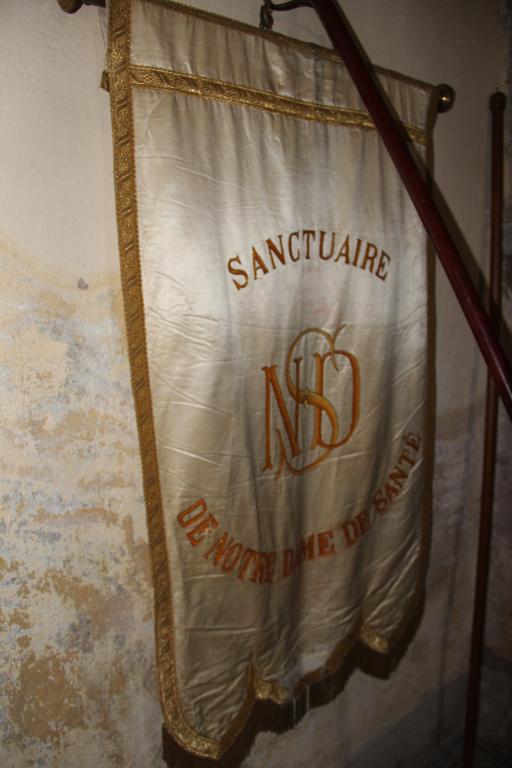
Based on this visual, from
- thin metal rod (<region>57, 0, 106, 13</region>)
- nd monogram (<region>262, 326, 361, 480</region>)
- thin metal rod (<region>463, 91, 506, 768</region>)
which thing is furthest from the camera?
thin metal rod (<region>463, 91, 506, 768</region>)

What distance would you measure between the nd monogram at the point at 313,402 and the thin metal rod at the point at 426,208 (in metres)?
0.31

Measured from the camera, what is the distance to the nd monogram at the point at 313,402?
125 cm

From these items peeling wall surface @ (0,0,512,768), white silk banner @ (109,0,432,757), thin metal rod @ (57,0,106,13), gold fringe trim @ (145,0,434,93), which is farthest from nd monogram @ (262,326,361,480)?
thin metal rod @ (57,0,106,13)

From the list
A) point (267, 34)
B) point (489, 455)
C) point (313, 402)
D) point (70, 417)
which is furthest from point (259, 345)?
point (489, 455)

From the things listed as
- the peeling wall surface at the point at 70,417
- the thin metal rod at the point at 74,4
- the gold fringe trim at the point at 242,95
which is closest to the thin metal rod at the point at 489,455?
the peeling wall surface at the point at 70,417

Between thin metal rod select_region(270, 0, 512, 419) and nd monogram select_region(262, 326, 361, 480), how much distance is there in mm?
315

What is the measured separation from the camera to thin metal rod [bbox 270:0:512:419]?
1076mm

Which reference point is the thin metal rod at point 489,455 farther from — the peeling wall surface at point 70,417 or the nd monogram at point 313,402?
the nd monogram at point 313,402

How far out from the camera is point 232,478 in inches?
46.6

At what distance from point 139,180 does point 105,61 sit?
0.78 feet

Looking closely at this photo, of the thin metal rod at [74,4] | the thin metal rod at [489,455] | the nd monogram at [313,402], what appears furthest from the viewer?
the thin metal rod at [489,455]

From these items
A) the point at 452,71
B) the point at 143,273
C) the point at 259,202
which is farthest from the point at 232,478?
the point at 452,71

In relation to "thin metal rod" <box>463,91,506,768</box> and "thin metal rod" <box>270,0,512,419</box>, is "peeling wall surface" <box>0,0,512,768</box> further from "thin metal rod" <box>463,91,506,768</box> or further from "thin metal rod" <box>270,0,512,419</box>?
"thin metal rod" <box>463,91,506,768</box>

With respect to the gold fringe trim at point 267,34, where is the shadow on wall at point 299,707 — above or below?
below
